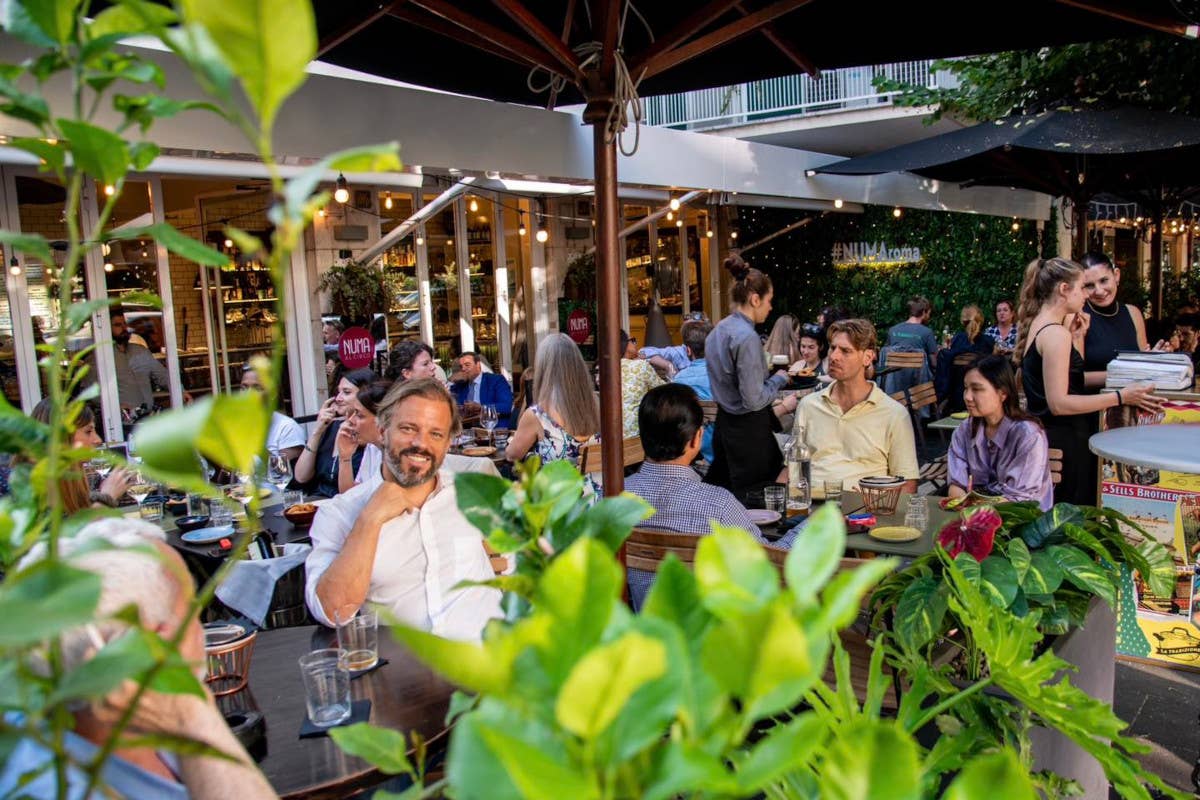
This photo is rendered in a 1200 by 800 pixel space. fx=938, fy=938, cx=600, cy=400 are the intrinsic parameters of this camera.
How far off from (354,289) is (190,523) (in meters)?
5.51

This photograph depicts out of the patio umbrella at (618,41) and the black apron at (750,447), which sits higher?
the patio umbrella at (618,41)

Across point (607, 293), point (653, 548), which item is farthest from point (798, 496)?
point (607, 293)

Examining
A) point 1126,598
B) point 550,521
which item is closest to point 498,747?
point 550,521

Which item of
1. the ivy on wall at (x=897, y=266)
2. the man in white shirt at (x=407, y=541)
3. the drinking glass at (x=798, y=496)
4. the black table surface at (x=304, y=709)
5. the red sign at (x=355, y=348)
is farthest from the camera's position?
the ivy on wall at (x=897, y=266)

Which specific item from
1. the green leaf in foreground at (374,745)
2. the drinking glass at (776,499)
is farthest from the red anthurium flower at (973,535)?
the drinking glass at (776,499)

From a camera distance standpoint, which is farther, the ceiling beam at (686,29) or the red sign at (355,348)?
the red sign at (355,348)

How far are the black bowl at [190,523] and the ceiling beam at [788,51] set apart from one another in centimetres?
309

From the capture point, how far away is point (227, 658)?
213cm

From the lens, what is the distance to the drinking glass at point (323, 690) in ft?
6.51

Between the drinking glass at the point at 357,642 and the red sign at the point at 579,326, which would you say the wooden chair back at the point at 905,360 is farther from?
the drinking glass at the point at 357,642

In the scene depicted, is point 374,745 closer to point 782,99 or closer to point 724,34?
point 724,34

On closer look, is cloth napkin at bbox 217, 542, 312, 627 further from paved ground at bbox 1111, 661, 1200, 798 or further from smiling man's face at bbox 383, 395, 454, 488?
paved ground at bbox 1111, 661, 1200, 798

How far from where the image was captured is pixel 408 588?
8.73 ft

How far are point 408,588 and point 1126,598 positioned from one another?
3075mm
